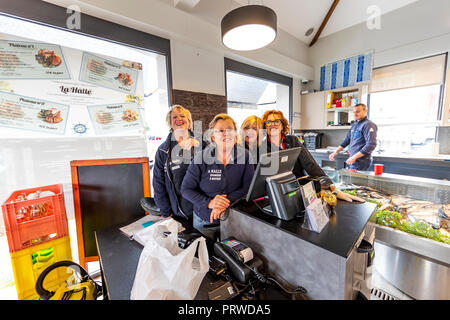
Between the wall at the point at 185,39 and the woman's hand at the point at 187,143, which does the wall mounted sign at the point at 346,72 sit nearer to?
the wall at the point at 185,39

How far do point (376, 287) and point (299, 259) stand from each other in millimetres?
1435

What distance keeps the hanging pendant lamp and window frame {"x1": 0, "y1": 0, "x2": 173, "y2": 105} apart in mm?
1071

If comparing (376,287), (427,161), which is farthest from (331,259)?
(427,161)

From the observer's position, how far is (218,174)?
1.33m

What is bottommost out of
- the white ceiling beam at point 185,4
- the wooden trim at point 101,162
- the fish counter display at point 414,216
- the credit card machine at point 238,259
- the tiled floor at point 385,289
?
the tiled floor at point 385,289

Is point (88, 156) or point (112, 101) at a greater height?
point (112, 101)

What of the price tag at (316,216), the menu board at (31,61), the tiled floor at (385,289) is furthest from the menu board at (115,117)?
the tiled floor at (385,289)

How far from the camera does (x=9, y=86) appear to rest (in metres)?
1.62

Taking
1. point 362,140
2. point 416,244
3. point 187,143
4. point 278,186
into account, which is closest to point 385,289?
point 416,244

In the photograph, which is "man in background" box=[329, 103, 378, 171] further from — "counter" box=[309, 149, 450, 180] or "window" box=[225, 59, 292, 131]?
"window" box=[225, 59, 292, 131]

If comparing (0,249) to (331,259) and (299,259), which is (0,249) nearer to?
(299,259)

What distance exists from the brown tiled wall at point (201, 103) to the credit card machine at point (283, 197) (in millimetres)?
2003

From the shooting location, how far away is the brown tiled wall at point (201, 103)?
8.55ft

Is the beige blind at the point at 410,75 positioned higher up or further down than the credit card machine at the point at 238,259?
higher up
